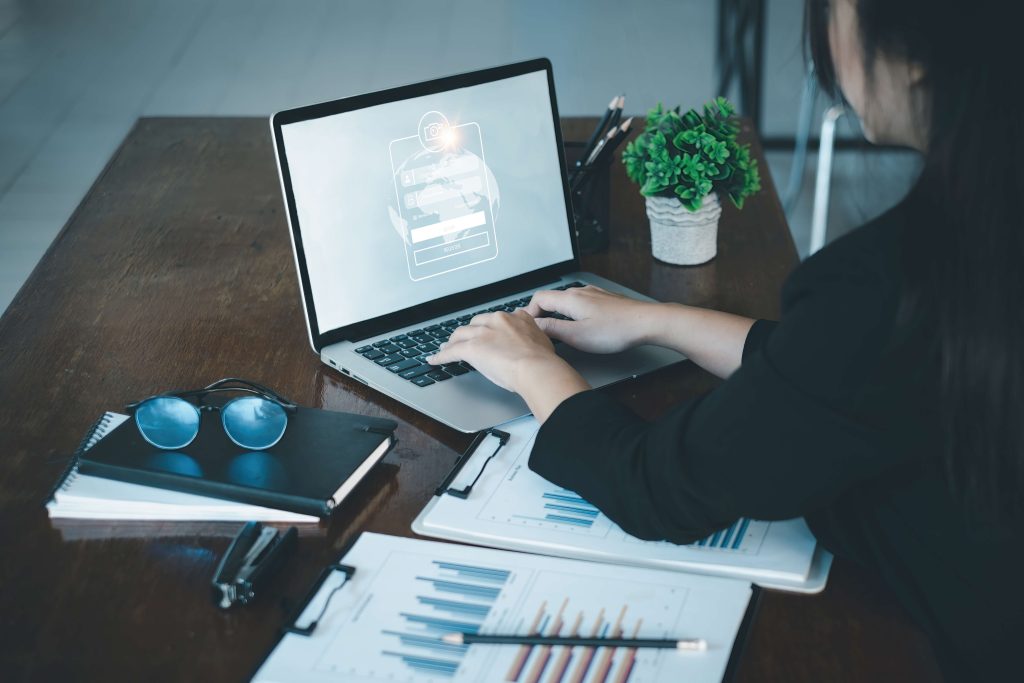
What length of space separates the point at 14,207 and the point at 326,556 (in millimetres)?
2958

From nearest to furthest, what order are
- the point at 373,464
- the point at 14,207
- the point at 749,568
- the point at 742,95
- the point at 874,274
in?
the point at 874,274
the point at 749,568
the point at 373,464
the point at 14,207
the point at 742,95

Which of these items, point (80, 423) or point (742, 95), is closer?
point (80, 423)

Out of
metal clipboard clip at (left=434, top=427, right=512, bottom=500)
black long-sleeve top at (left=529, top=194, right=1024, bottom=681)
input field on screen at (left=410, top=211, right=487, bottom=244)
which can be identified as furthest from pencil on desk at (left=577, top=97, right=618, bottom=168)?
black long-sleeve top at (left=529, top=194, right=1024, bottom=681)

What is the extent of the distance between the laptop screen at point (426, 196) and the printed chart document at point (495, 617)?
421 millimetres

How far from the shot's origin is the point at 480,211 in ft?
4.35

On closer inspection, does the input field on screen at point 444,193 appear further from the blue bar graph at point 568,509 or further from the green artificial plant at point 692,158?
the blue bar graph at point 568,509

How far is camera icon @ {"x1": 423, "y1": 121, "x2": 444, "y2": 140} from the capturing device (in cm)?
128

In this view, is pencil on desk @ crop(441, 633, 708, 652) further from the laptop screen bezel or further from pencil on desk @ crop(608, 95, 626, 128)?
pencil on desk @ crop(608, 95, 626, 128)

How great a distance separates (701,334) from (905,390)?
40 cm

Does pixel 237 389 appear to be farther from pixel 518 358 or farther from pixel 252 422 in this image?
pixel 518 358

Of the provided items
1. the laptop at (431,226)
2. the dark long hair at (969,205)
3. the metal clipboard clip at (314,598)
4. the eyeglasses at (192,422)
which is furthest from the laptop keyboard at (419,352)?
the dark long hair at (969,205)

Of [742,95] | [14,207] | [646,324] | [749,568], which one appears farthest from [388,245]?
[742,95]

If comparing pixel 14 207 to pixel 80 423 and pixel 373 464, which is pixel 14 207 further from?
pixel 373 464

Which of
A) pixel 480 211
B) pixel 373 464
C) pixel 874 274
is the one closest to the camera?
pixel 874 274
